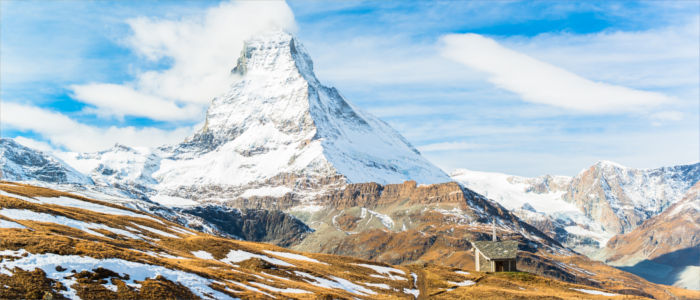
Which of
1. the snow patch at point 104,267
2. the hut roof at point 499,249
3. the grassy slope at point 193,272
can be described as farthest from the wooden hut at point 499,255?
the snow patch at point 104,267

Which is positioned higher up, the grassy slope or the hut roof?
the hut roof

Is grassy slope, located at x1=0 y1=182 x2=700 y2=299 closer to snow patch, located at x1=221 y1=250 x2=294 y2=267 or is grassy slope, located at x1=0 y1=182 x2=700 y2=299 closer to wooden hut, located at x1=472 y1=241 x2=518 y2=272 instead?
snow patch, located at x1=221 y1=250 x2=294 y2=267

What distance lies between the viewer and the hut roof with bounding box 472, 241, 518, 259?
361 ft

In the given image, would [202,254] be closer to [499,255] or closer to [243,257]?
[243,257]

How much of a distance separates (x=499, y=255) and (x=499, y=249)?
5.72 ft

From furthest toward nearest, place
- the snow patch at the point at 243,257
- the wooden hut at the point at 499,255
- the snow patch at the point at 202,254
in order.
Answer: the wooden hut at the point at 499,255
the snow patch at the point at 243,257
the snow patch at the point at 202,254

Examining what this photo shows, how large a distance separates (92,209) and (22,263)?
73207 millimetres

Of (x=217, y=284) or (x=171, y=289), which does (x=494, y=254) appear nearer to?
(x=217, y=284)

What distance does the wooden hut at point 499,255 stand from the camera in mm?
109975

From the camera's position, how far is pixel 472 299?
256ft

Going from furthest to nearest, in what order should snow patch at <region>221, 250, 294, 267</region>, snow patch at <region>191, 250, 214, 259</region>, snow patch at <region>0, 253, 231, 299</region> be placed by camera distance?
1. snow patch at <region>221, 250, 294, 267</region>
2. snow patch at <region>191, 250, 214, 259</region>
3. snow patch at <region>0, 253, 231, 299</region>

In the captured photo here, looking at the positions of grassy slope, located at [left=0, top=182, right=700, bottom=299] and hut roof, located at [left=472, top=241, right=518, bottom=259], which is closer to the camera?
grassy slope, located at [left=0, top=182, right=700, bottom=299]

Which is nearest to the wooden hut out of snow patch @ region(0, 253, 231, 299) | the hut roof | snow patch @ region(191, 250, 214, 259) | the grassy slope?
the hut roof

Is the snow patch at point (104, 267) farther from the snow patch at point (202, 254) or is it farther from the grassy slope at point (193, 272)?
the snow patch at point (202, 254)
